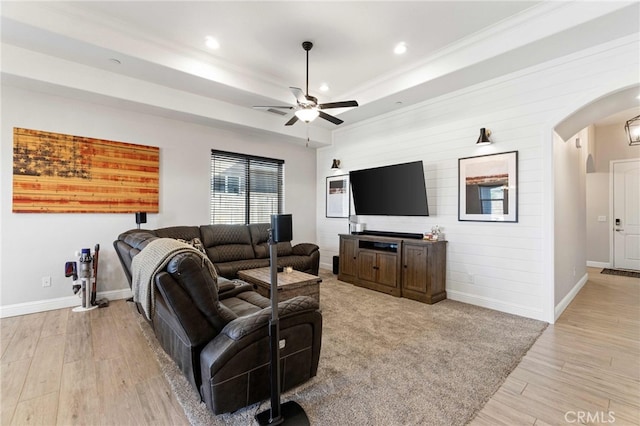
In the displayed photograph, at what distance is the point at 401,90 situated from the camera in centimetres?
428

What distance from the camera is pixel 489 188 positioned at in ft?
13.0

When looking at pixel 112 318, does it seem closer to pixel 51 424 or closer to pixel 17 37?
pixel 51 424

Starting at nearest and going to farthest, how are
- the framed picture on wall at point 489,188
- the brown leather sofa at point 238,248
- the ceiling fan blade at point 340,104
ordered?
the ceiling fan blade at point 340,104 < the framed picture on wall at point 489,188 < the brown leather sofa at point 238,248

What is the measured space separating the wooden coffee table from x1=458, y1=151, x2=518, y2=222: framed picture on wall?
2469 millimetres

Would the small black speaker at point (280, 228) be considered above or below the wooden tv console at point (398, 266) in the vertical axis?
above

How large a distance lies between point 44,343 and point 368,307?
359 centimetres

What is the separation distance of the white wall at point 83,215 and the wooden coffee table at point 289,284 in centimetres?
219

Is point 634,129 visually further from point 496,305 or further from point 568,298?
point 496,305

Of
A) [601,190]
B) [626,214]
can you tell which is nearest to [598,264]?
[626,214]

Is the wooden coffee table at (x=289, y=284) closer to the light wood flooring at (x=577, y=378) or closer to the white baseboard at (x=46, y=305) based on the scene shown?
the light wood flooring at (x=577, y=378)

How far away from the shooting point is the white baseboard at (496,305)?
3522 mm

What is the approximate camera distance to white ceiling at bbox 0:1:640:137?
9.48 ft

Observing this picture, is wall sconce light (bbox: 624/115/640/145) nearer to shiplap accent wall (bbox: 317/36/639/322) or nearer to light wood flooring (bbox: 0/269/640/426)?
shiplap accent wall (bbox: 317/36/639/322)

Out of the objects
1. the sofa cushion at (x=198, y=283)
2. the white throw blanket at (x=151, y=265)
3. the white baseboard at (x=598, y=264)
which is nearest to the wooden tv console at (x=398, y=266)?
the sofa cushion at (x=198, y=283)
